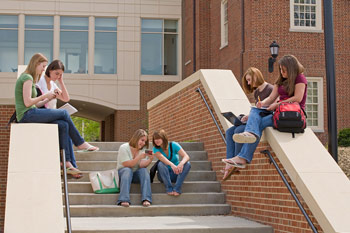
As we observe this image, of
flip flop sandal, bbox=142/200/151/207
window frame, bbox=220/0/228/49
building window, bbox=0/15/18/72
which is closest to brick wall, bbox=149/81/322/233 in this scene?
flip flop sandal, bbox=142/200/151/207

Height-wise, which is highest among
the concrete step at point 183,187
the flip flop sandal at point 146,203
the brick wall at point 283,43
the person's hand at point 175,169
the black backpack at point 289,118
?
the brick wall at point 283,43

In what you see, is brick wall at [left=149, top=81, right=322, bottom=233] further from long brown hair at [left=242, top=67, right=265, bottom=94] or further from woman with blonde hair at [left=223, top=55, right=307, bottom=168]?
long brown hair at [left=242, top=67, right=265, bottom=94]

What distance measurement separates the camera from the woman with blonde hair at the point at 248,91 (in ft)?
24.8

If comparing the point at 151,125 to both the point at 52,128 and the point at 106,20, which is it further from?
the point at 106,20

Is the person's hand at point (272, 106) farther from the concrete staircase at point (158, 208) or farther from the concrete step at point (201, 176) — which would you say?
the concrete step at point (201, 176)

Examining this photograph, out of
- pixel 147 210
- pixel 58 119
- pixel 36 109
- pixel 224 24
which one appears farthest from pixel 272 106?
pixel 224 24

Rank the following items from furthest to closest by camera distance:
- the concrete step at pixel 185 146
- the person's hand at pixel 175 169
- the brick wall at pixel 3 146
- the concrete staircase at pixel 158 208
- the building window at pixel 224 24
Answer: the building window at pixel 224 24, the brick wall at pixel 3 146, the concrete step at pixel 185 146, the person's hand at pixel 175 169, the concrete staircase at pixel 158 208

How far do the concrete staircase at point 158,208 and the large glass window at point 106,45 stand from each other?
770 inches

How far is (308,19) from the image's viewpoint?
22703 mm

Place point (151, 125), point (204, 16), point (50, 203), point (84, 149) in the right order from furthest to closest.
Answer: point (204, 16), point (151, 125), point (84, 149), point (50, 203)

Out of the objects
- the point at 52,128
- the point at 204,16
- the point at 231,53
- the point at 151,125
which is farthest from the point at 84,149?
the point at 204,16

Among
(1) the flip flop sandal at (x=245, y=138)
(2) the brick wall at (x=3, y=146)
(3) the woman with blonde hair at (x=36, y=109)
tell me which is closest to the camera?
(1) the flip flop sandal at (x=245, y=138)

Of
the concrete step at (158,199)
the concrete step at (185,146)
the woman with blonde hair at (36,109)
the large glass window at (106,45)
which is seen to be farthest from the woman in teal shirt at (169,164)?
the large glass window at (106,45)

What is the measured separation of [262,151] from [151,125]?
26.9 ft
